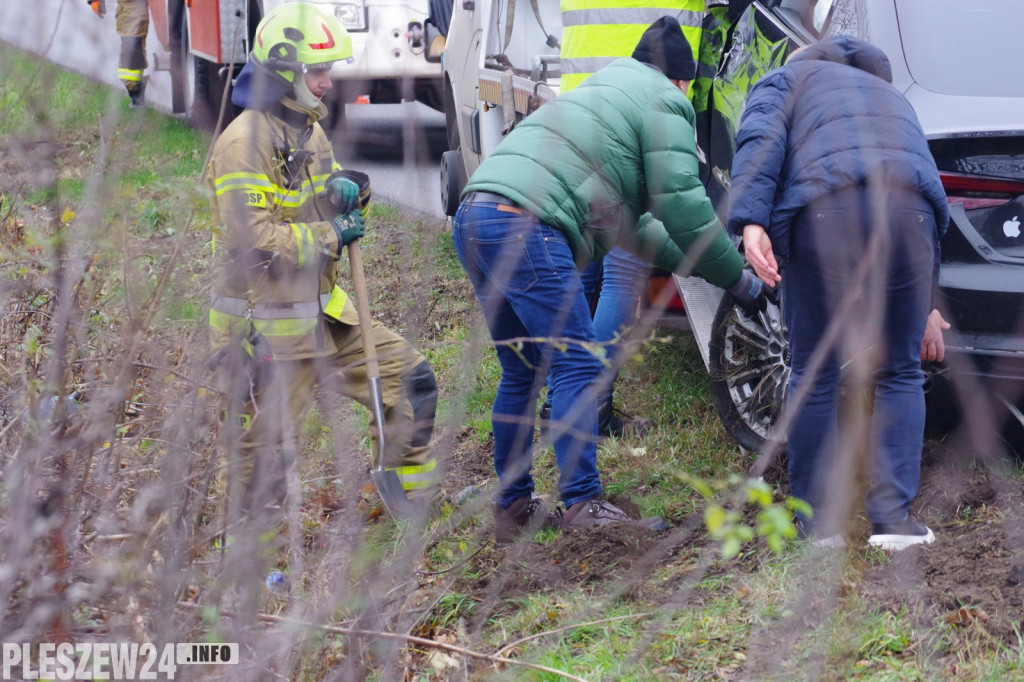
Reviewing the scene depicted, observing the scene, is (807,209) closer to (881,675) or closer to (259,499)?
(881,675)

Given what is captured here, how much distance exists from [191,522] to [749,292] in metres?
2.20

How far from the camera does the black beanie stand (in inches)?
141

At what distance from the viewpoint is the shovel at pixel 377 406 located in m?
3.71

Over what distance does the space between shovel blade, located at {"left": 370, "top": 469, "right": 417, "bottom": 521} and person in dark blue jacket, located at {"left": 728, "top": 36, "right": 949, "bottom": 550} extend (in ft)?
4.36

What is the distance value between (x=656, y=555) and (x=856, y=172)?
1.30m

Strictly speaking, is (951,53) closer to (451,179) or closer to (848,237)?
(848,237)

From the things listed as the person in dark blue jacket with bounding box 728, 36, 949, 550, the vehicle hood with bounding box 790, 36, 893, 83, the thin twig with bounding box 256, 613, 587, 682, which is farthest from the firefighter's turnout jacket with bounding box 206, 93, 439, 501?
the vehicle hood with bounding box 790, 36, 893, 83

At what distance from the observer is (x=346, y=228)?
3672 millimetres

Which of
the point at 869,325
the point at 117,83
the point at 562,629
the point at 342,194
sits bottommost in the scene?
the point at 562,629

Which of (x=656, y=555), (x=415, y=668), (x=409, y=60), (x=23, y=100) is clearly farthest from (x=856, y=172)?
Result: (x=23, y=100)

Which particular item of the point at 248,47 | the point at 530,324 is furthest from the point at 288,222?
the point at 248,47

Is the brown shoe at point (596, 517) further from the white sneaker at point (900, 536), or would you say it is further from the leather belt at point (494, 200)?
the leather belt at point (494, 200)

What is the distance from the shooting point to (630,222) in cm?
372

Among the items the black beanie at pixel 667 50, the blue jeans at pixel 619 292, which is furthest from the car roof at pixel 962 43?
the blue jeans at pixel 619 292
